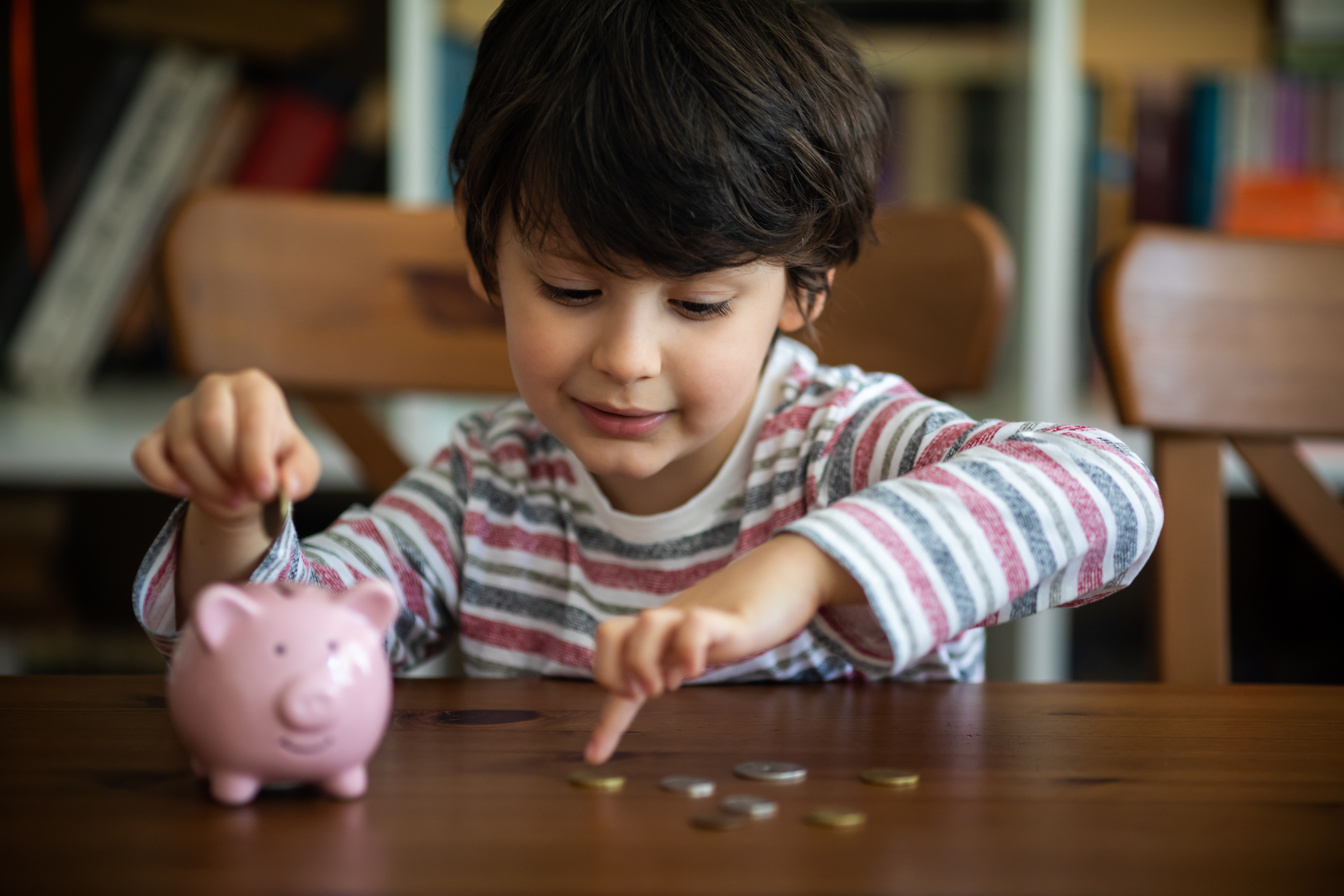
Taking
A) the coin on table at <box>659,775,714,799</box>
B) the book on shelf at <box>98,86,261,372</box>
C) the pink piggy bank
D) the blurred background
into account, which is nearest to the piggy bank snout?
the pink piggy bank

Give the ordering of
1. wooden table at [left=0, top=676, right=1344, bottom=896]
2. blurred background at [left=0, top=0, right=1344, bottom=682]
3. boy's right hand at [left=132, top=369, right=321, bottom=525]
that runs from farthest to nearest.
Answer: blurred background at [left=0, top=0, right=1344, bottom=682] → boy's right hand at [left=132, top=369, right=321, bottom=525] → wooden table at [left=0, top=676, right=1344, bottom=896]

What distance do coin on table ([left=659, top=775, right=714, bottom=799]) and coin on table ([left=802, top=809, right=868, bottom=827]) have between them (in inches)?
1.5

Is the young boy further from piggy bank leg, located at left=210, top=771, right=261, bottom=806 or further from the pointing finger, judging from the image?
Result: piggy bank leg, located at left=210, top=771, right=261, bottom=806

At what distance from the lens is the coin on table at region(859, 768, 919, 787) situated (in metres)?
0.42

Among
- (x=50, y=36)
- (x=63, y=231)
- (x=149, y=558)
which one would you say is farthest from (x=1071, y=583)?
(x=50, y=36)

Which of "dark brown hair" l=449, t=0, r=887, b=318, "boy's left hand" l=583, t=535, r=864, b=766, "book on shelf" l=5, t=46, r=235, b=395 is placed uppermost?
"book on shelf" l=5, t=46, r=235, b=395

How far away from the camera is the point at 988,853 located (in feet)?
1.18

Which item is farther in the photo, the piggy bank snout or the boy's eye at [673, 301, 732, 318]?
the boy's eye at [673, 301, 732, 318]

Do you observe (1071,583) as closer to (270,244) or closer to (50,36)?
(270,244)

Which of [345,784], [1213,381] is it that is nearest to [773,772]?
[345,784]

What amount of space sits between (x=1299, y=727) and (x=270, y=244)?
0.84 metres

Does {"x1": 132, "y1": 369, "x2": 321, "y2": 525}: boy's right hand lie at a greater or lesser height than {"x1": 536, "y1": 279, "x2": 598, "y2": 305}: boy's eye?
lesser

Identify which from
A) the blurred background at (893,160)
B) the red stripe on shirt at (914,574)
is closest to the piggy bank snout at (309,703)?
the red stripe on shirt at (914,574)

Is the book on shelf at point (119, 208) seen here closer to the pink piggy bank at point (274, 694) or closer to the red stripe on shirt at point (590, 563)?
the red stripe on shirt at point (590, 563)
